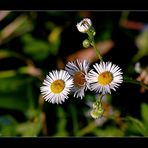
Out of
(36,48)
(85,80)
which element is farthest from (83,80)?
(36,48)

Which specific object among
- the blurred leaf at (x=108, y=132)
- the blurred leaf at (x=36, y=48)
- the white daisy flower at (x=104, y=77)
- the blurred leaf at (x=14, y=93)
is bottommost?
the blurred leaf at (x=108, y=132)

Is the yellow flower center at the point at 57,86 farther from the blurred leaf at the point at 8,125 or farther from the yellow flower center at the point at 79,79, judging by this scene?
the blurred leaf at the point at 8,125

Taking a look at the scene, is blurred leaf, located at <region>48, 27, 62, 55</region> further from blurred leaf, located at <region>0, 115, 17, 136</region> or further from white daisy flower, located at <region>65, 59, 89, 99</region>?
white daisy flower, located at <region>65, 59, 89, 99</region>

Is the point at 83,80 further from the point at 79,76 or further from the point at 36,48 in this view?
the point at 36,48

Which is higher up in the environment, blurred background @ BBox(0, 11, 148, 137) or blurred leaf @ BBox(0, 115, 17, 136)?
blurred background @ BBox(0, 11, 148, 137)

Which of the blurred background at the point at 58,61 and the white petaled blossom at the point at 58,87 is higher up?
the blurred background at the point at 58,61

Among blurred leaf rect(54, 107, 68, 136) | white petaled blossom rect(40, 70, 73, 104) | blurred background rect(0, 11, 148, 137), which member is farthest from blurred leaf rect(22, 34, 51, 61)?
white petaled blossom rect(40, 70, 73, 104)

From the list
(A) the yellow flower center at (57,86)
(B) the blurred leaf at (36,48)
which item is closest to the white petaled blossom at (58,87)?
(A) the yellow flower center at (57,86)

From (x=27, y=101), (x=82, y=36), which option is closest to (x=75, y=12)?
(x=82, y=36)
